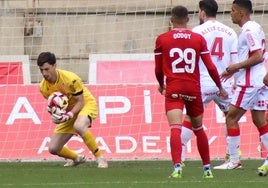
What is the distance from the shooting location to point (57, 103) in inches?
539

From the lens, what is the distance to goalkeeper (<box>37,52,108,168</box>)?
13688mm

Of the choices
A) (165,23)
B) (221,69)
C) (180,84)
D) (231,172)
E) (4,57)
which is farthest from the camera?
(165,23)

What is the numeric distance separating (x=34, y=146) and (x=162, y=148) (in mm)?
2003

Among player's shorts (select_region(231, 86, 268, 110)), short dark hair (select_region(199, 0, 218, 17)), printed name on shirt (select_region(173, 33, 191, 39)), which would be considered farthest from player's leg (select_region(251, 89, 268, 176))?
printed name on shirt (select_region(173, 33, 191, 39))

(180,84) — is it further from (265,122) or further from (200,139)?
(265,122)

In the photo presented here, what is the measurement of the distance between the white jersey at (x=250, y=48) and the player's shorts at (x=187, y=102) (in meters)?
1.61

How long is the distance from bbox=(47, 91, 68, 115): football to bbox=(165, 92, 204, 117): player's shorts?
254 cm

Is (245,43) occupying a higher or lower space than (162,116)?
higher

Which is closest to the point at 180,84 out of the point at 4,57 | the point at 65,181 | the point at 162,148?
the point at 65,181

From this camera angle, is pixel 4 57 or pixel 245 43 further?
pixel 4 57

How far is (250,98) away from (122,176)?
2004mm

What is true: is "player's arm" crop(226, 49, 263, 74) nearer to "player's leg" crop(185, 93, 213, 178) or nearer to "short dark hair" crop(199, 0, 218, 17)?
"short dark hair" crop(199, 0, 218, 17)

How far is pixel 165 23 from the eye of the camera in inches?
826

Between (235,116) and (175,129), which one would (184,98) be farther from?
(235,116)
